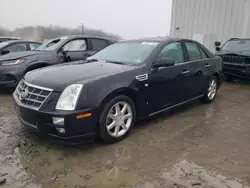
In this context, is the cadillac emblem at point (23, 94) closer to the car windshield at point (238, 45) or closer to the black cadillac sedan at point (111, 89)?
the black cadillac sedan at point (111, 89)

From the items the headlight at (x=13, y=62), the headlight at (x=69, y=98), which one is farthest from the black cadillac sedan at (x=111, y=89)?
the headlight at (x=13, y=62)

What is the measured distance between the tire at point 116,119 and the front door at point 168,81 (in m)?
0.43

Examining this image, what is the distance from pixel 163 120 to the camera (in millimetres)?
4117

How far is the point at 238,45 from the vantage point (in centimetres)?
808

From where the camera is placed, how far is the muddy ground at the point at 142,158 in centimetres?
238

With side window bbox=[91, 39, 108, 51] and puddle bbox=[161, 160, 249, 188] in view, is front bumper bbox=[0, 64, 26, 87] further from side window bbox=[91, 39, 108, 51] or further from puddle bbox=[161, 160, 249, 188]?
puddle bbox=[161, 160, 249, 188]

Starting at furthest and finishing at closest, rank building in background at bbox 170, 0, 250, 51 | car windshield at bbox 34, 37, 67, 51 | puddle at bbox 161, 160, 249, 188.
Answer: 1. building in background at bbox 170, 0, 250, 51
2. car windshield at bbox 34, 37, 67, 51
3. puddle at bbox 161, 160, 249, 188

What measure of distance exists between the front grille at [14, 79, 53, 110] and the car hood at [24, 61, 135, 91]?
0.06 metres

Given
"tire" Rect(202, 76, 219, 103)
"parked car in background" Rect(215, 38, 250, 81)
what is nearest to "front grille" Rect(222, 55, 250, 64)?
"parked car in background" Rect(215, 38, 250, 81)

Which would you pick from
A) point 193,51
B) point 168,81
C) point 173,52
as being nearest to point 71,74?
point 168,81

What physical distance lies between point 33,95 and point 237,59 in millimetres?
6609

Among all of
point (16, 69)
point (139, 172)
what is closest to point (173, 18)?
point (16, 69)

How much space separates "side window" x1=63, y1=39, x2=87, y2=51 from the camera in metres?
6.14

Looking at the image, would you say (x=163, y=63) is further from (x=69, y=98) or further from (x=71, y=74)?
(x=69, y=98)
